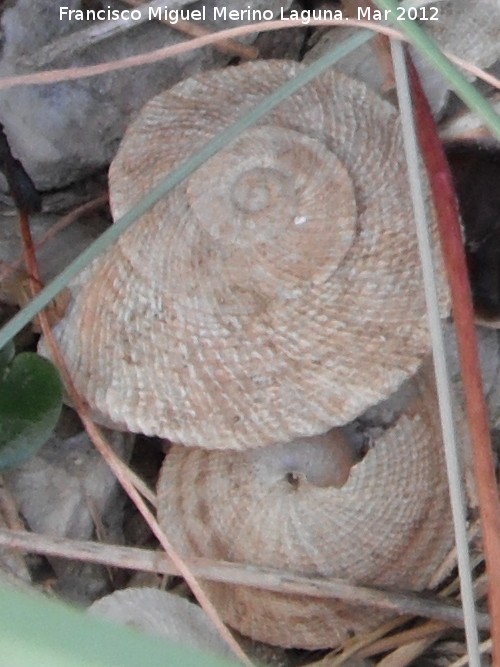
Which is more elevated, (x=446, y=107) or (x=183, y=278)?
(x=446, y=107)

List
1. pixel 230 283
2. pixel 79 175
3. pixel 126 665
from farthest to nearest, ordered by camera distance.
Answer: pixel 79 175, pixel 230 283, pixel 126 665

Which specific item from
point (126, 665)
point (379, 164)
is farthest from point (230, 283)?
point (126, 665)

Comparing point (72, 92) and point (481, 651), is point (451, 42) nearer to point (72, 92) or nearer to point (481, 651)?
point (72, 92)

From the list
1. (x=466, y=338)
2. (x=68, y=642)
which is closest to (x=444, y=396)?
(x=466, y=338)

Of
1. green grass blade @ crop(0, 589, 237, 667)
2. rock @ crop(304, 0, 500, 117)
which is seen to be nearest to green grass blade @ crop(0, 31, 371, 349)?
rock @ crop(304, 0, 500, 117)

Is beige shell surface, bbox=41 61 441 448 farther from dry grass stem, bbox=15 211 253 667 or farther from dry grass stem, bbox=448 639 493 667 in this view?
dry grass stem, bbox=448 639 493 667

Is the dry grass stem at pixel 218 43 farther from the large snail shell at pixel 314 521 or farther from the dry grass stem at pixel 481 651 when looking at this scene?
the dry grass stem at pixel 481 651

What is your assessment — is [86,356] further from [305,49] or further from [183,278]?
[305,49]
